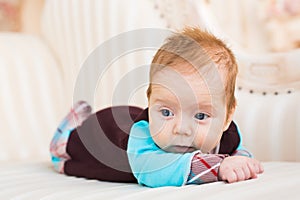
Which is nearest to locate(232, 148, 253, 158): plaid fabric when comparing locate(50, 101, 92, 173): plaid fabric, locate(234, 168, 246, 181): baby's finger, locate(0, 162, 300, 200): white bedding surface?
locate(0, 162, 300, 200): white bedding surface

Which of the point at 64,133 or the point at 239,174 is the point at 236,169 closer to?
the point at 239,174

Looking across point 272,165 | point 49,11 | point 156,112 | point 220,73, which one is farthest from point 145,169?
point 49,11

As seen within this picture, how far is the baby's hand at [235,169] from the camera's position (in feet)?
3.31

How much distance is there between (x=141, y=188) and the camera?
1.04 m

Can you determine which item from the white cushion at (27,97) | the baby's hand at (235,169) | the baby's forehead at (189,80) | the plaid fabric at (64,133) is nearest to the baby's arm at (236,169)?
the baby's hand at (235,169)

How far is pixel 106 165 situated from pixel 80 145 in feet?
0.54

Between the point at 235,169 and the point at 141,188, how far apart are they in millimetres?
168

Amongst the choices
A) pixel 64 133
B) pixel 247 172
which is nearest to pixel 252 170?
pixel 247 172

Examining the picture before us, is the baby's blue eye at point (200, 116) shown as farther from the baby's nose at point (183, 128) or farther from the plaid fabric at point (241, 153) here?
the plaid fabric at point (241, 153)

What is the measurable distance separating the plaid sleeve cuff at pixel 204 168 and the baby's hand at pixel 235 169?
1cm

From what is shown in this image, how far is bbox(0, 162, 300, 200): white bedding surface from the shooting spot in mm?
902

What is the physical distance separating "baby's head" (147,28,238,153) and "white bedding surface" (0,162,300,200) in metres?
0.09

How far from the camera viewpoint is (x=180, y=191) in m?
0.94

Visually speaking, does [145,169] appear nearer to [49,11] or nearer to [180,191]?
[180,191]
